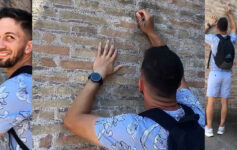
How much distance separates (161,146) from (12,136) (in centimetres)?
93

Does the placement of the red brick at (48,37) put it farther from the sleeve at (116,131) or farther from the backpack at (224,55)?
the backpack at (224,55)

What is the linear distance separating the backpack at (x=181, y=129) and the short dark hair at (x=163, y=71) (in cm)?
14

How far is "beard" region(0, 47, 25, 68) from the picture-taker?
6.03ft

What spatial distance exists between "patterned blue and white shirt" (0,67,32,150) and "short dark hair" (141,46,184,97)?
2.53ft

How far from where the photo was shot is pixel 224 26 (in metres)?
4.34

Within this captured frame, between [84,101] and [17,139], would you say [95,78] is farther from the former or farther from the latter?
[17,139]

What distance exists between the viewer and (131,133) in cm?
161

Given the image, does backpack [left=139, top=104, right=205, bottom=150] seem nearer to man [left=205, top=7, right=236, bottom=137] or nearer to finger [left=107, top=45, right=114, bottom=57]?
finger [left=107, top=45, right=114, bottom=57]

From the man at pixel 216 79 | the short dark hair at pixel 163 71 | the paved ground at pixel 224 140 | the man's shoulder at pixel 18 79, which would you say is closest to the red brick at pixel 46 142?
the man's shoulder at pixel 18 79

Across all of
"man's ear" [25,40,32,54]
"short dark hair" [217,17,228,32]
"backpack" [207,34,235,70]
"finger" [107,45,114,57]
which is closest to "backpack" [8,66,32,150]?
"man's ear" [25,40,32,54]

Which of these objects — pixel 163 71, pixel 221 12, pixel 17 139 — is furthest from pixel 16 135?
pixel 221 12

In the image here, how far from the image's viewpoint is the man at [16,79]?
1743mm

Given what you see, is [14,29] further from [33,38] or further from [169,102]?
[169,102]

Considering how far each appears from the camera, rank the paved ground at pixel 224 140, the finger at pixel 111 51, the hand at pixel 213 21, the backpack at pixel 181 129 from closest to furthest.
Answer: the backpack at pixel 181 129
the finger at pixel 111 51
the paved ground at pixel 224 140
the hand at pixel 213 21
